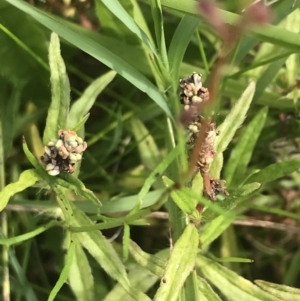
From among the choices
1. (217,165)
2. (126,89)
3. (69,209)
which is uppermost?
(126,89)

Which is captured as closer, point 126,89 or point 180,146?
point 180,146

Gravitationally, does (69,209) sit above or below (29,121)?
below

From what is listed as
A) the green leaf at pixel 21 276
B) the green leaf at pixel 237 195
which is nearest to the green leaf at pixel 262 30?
the green leaf at pixel 237 195

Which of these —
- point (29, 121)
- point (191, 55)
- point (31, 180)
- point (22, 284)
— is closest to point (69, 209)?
point (31, 180)


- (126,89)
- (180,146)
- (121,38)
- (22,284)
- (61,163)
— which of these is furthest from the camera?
(126,89)

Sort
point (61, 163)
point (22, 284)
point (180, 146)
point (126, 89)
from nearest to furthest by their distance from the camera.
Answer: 1. point (180, 146)
2. point (61, 163)
3. point (22, 284)
4. point (126, 89)

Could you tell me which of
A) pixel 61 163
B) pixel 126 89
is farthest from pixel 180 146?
pixel 126 89

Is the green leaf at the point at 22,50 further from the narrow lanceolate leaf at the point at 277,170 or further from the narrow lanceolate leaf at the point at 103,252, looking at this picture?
the narrow lanceolate leaf at the point at 277,170

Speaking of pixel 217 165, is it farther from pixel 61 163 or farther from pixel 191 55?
pixel 191 55

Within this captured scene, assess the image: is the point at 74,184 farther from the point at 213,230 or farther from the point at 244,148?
the point at 244,148
